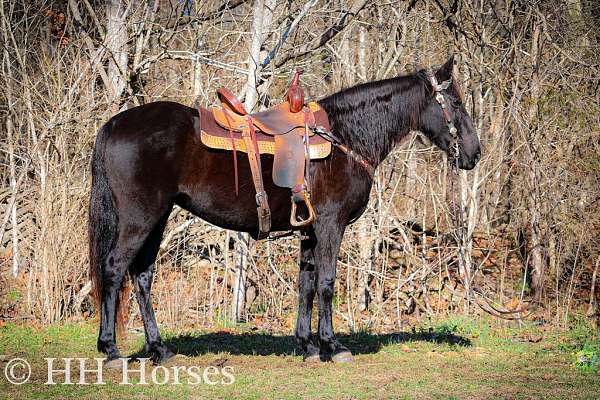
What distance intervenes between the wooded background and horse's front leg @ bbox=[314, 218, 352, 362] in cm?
206

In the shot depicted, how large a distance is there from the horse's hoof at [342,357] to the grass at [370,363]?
8 centimetres

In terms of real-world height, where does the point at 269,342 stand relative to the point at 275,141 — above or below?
below

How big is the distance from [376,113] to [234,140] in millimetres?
1251

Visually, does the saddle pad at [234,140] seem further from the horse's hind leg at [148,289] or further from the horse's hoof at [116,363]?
the horse's hoof at [116,363]

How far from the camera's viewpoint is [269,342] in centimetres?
679

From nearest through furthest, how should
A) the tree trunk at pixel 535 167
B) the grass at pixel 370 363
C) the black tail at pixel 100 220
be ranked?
the grass at pixel 370 363
the black tail at pixel 100 220
the tree trunk at pixel 535 167

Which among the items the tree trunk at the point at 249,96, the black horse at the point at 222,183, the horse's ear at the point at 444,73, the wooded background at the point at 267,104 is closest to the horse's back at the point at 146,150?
the black horse at the point at 222,183

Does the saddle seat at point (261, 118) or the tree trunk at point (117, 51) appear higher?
Result: the tree trunk at point (117, 51)

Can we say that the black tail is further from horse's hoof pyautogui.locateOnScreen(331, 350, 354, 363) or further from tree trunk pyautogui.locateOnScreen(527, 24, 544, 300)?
tree trunk pyautogui.locateOnScreen(527, 24, 544, 300)

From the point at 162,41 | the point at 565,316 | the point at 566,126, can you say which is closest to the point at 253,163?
the point at 162,41

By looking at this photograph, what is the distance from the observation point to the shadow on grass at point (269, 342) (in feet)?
20.6

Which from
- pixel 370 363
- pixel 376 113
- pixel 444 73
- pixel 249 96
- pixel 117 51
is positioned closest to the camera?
pixel 370 363

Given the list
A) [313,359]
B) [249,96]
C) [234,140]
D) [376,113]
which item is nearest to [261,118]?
[234,140]

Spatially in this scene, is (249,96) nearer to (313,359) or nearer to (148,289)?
(148,289)
